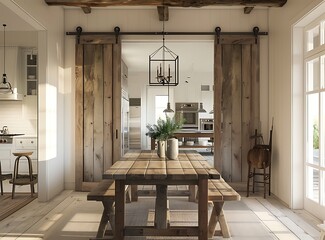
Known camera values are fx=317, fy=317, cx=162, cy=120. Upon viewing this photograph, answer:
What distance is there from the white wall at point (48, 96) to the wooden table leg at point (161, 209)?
2302mm

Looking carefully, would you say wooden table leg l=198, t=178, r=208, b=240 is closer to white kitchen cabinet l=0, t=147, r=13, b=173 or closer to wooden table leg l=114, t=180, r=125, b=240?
wooden table leg l=114, t=180, r=125, b=240

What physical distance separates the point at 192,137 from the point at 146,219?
13.8ft

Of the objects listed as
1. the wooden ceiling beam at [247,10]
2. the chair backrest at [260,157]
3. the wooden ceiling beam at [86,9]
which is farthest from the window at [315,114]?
the wooden ceiling beam at [86,9]

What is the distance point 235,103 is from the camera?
209 inches

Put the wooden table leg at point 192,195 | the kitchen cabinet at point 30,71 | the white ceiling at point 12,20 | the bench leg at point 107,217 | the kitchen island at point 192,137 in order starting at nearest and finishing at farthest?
the bench leg at point 107,217 → the white ceiling at point 12,20 → the wooden table leg at point 192,195 → the kitchen cabinet at point 30,71 → the kitchen island at point 192,137

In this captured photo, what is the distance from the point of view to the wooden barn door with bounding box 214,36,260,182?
17.3ft

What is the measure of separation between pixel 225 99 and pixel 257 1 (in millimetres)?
1601

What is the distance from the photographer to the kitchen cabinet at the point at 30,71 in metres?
7.00

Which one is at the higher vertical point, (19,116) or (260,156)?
(19,116)

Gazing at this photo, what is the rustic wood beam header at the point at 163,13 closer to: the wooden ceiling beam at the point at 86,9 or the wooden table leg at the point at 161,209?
the wooden ceiling beam at the point at 86,9

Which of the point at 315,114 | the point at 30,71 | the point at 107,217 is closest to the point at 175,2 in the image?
the point at 315,114

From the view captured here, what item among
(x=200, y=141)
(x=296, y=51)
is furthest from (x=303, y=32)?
(x=200, y=141)

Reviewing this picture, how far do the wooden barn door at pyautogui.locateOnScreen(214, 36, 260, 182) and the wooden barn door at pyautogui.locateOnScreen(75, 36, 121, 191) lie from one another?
5.59ft

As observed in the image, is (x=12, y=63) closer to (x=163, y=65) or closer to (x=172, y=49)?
(x=172, y=49)
